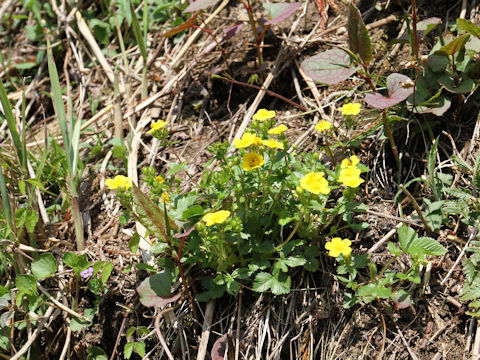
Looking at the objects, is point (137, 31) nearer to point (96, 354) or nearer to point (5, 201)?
point (5, 201)

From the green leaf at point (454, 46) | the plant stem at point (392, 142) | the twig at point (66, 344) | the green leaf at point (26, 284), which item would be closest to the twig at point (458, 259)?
the plant stem at point (392, 142)

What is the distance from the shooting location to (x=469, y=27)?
1.94m

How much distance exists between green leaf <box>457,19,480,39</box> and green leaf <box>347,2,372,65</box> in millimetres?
359

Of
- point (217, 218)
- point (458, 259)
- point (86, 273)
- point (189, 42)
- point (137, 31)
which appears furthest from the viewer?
point (189, 42)

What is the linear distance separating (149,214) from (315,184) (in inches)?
24.6

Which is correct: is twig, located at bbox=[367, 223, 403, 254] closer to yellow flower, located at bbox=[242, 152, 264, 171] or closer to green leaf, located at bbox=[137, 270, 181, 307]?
yellow flower, located at bbox=[242, 152, 264, 171]

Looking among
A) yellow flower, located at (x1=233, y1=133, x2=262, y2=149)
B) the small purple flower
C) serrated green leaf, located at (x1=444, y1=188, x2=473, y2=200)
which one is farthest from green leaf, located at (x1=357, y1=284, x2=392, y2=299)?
→ the small purple flower

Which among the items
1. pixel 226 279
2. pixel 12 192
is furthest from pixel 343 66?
pixel 12 192

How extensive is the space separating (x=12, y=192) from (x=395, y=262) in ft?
5.76

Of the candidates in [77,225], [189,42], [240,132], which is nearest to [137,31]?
[189,42]

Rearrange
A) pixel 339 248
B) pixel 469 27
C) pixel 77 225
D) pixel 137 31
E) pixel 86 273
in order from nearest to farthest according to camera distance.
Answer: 1. pixel 339 248
2. pixel 469 27
3. pixel 86 273
4. pixel 77 225
5. pixel 137 31

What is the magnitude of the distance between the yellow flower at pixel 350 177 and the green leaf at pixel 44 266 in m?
1.24

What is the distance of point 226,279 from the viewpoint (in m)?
1.77

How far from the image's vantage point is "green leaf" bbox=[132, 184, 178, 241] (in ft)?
5.91
